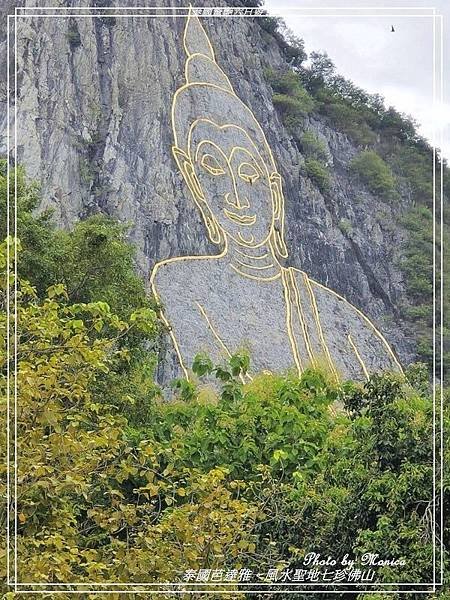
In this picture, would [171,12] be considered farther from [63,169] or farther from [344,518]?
[344,518]

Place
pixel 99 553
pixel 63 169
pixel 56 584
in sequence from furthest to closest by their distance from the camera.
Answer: pixel 63 169 < pixel 99 553 < pixel 56 584

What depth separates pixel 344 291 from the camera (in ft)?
12.6

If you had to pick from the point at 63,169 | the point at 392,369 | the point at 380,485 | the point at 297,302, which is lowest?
the point at 380,485

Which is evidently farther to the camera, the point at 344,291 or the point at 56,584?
the point at 344,291

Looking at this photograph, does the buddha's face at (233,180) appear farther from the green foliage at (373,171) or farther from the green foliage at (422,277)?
the green foliage at (422,277)

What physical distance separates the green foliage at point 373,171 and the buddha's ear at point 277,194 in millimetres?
285

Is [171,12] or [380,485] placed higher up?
[171,12]

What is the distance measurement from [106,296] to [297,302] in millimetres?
1244

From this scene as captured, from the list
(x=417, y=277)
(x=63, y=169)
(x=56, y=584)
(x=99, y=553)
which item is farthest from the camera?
(x=63, y=169)

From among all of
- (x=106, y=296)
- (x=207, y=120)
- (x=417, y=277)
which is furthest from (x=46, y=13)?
(x=417, y=277)

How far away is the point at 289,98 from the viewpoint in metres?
4.02

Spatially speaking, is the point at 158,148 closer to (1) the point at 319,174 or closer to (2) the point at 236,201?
(2) the point at 236,201

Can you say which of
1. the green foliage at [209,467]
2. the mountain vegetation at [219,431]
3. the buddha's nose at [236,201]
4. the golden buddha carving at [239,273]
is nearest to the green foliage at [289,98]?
the mountain vegetation at [219,431]

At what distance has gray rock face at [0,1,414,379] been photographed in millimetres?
3842
